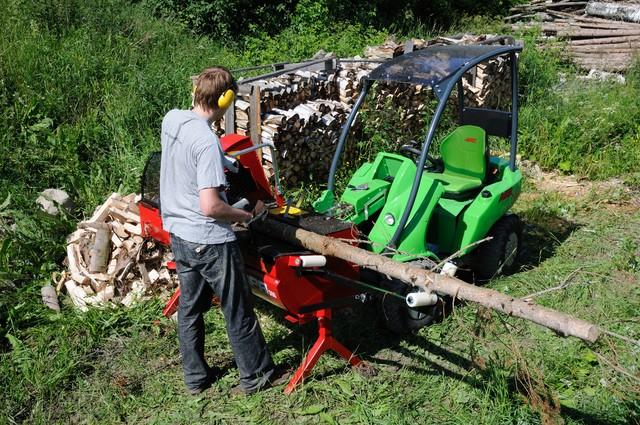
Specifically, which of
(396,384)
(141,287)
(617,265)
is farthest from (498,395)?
(141,287)

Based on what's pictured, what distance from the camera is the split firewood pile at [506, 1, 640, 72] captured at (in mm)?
11352

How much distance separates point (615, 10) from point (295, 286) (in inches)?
438

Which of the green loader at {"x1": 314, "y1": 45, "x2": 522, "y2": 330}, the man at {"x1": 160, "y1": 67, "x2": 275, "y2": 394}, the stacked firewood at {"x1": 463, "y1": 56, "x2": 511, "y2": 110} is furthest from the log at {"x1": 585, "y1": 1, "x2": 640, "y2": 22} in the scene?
the man at {"x1": 160, "y1": 67, "x2": 275, "y2": 394}

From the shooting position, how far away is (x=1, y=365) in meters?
4.19

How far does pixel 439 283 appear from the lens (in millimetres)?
3402

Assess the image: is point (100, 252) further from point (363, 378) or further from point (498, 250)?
point (498, 250)

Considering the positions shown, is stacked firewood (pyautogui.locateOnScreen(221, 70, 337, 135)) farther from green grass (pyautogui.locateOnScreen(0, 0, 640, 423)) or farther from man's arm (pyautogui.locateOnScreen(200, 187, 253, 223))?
man's arm (pyautogui.locateOnScreen(200, 187, 253, 223))

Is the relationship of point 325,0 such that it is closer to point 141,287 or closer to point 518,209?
point 518,209

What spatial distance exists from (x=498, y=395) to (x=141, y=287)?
2.87m

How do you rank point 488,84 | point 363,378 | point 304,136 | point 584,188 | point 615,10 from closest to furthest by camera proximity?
point 363,378
point 304,136
point 584,188
point 488,84
point 615,10

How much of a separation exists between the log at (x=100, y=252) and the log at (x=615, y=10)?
10966 mm

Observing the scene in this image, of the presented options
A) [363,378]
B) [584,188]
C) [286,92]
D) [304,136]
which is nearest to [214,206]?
[363,378]

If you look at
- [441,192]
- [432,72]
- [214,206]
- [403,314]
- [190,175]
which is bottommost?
[403,314]

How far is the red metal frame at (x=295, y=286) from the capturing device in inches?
150
